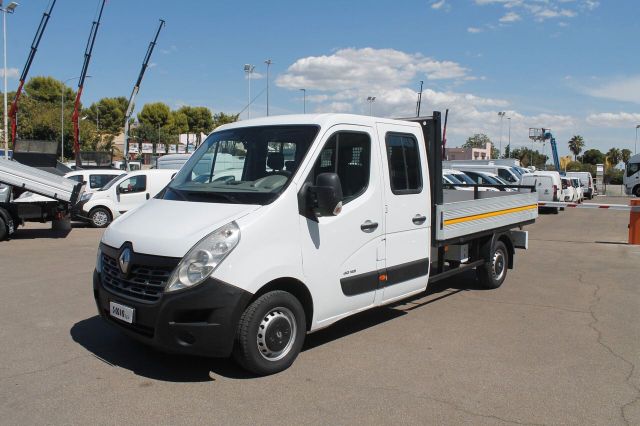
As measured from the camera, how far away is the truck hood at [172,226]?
13.9ft

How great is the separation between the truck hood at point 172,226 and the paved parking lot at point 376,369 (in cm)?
113

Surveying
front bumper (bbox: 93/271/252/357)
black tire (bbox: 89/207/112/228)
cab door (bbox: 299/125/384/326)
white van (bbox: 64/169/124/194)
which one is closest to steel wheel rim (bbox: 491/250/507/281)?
cab door (bbox: 299/125/384/326)

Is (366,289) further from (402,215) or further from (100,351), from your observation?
(100,351)

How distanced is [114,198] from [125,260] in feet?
42.5

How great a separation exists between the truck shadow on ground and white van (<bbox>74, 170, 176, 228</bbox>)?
10790 mm

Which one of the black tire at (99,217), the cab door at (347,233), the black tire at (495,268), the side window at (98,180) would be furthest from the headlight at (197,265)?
the side window at (98,180)

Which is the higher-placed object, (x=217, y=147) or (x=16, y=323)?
(x=217, y=147)

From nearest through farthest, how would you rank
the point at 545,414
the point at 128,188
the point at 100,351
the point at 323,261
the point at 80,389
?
the point at 545,414
the point at 80,389
the point at 323,261
the point at 100,351
the point at 128,188

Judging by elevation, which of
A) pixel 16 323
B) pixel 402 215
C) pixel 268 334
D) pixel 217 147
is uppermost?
pixel 217 147

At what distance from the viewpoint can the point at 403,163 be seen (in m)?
5.87

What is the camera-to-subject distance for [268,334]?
452 cm

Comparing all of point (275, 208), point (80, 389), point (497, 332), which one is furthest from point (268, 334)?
point (497, 332)

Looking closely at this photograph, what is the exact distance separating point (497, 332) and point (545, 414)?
6.87ft

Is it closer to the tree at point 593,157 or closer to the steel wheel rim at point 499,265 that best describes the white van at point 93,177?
the steel wheel rim at point 499,265
